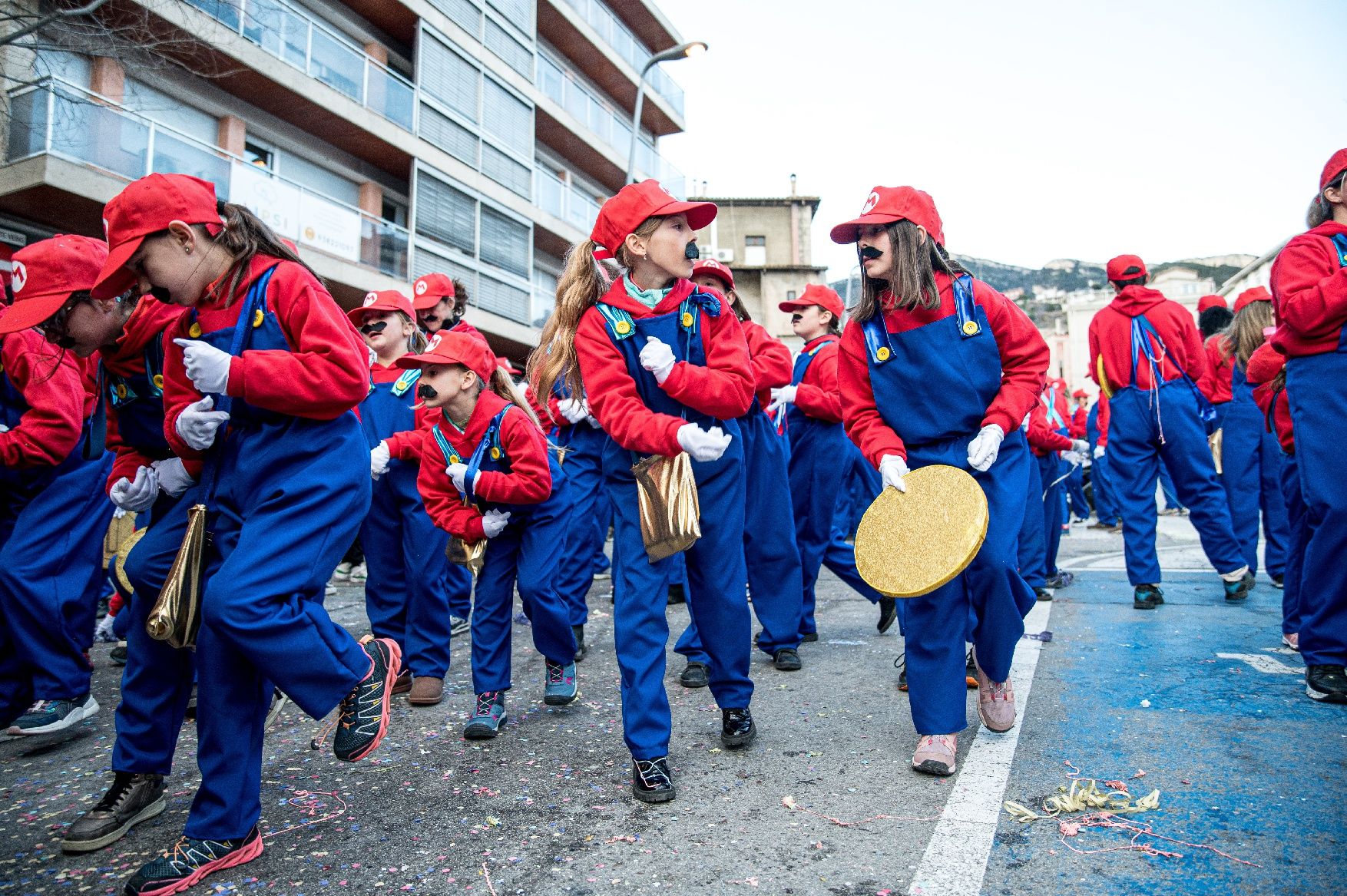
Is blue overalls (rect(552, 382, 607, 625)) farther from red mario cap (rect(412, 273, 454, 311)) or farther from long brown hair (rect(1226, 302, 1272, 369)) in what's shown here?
long brown hair (rect(1226, 302, 1272, 369))

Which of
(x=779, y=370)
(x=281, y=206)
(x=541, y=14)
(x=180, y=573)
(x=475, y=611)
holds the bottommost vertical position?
(x=475, y=611)

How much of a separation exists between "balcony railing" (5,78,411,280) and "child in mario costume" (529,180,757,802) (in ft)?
37.6

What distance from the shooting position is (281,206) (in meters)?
16.0

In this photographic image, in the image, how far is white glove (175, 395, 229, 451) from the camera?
2781 millimetres

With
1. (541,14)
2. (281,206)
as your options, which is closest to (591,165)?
(541,14)

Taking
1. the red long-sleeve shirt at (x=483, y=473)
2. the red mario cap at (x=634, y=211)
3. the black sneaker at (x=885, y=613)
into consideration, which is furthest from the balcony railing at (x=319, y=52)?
the black sneaker at (x=885, y=613)

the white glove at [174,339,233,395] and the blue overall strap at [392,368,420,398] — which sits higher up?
the blue overall strap at [392,368,420,398]

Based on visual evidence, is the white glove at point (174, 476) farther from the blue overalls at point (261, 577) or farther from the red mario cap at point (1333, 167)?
the red mario cap at point (1333, 167)

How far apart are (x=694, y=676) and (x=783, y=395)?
87.2 inches

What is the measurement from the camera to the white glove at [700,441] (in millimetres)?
3262

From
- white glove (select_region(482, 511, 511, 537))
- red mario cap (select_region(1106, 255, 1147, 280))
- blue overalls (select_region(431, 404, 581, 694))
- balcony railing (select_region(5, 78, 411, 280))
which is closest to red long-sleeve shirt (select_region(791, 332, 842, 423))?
blue overalls (select_region(431, 404, 581, 694))

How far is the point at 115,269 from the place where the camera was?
9.04 ft

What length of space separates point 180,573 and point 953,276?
2.86 m

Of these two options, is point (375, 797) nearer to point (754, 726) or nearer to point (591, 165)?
point (754, 726)
